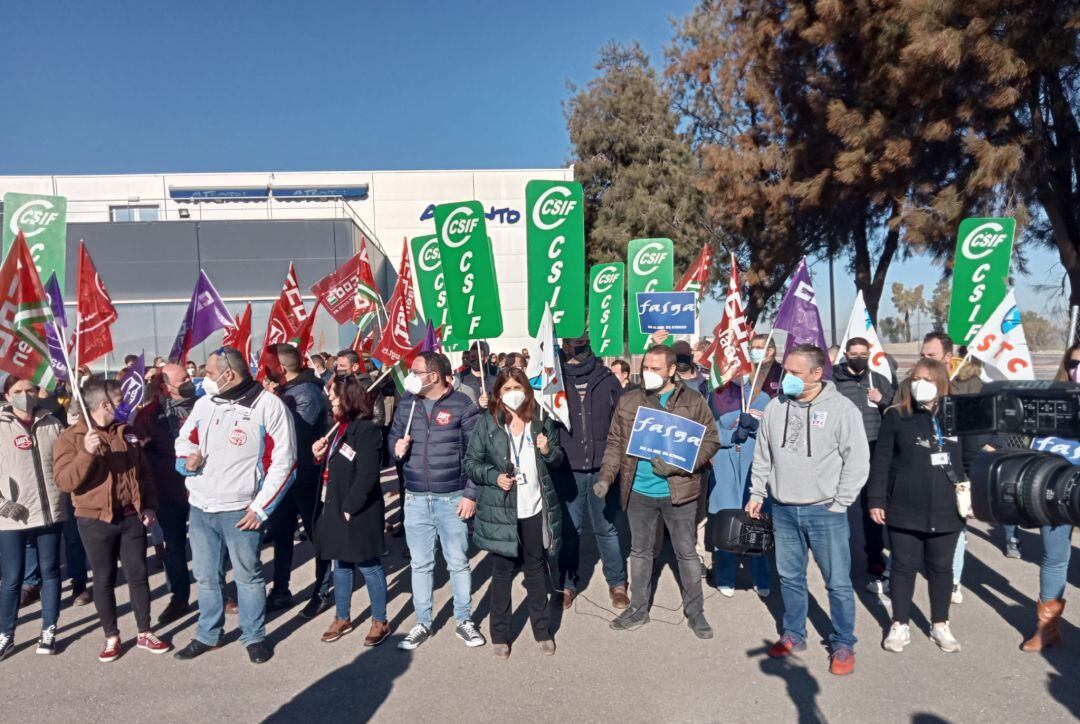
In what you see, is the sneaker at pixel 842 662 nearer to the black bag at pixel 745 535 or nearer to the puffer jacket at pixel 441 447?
the black bag at pixel 745 535

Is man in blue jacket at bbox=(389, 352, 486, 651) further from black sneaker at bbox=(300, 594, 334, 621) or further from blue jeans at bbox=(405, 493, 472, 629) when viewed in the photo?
black sneaker at bbox=(300, 594, 334, 621)

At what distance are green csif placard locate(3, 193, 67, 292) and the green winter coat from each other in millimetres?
4048

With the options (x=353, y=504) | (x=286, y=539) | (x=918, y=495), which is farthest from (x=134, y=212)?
(x=918, y=495)

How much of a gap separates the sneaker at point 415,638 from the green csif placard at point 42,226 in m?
4.26

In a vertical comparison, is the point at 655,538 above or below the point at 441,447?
Answer: below

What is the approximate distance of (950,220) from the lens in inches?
535

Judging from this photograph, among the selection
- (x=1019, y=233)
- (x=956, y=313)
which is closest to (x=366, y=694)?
(x=956, y=313)

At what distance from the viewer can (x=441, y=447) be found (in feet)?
16.9

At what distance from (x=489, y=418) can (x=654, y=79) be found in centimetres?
3085

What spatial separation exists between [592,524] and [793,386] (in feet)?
6.84

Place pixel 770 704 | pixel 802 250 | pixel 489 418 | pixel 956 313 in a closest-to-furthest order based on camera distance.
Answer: pixel 770 704
pixel 489 418
pixel 956 313
pixel 802 250

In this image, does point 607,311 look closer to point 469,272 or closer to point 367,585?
point 469,272

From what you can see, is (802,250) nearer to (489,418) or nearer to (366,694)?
(489,418)

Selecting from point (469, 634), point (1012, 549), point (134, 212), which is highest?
point (134, 212)
